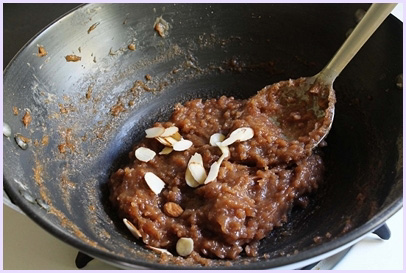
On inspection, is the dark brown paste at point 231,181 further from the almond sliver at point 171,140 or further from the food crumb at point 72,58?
the food crumb at point 72,58

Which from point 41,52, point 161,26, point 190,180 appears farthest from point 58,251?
point 161,26

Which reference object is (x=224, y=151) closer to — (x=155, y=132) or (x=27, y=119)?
(x=155, y=132)

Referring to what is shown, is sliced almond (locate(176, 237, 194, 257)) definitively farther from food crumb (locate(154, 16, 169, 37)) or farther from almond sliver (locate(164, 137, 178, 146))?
food crumb (locate(154, 16, 169, 37))

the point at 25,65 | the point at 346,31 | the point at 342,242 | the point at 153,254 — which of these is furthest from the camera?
the point at 346,31

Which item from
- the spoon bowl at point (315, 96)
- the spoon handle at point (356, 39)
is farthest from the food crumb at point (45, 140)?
the spoon handle at point (356, 39)

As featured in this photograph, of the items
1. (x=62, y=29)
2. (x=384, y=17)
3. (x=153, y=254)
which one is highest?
(x=384, y=17)

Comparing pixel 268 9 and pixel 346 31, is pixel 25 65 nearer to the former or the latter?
pixel 268 9

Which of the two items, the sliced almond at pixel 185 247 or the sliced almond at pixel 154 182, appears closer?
the sliced almond at pixel 185 247

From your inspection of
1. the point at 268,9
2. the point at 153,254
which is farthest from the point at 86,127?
the point at 268,9
